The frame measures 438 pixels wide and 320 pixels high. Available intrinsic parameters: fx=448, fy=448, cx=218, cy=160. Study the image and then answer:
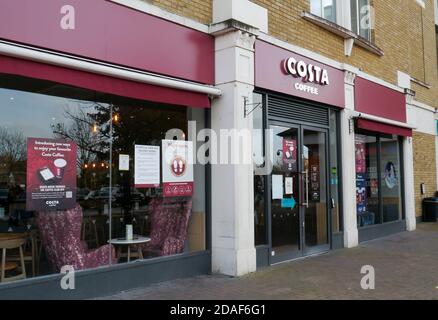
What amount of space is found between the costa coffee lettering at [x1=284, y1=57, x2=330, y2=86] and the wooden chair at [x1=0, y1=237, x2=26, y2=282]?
5.33m

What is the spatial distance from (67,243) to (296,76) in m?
5.11

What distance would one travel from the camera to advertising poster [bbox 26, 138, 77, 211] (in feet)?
18.2

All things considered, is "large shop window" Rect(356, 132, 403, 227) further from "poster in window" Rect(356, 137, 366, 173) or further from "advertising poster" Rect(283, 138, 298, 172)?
"advertising poster" Rect(283, 138, 298, 172)

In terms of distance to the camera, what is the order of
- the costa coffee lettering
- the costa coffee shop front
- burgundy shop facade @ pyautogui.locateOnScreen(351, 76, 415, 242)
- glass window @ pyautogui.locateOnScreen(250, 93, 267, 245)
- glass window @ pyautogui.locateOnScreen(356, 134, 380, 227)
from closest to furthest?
glass window @ pyautogui.locateOnScreen(250, 93, 267, 245) < the costa coffee shop front < the costa coffee lettering < burgundy shop facade @ pyautogui.locateOnScreen(351, 76, 415, 242) < glass window @ pyautogui.locateOnScreen(356, 134, 380, 227)

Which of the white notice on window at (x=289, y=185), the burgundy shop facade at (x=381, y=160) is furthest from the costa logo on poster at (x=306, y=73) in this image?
the white notice on window at (x=289, y=185)

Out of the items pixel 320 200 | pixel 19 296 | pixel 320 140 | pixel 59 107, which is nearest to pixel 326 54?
pixel 320 140

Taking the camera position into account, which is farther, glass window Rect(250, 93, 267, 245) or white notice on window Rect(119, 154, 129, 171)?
glass window Rect(250, 93, 267, 245)

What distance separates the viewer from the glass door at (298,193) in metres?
8.26

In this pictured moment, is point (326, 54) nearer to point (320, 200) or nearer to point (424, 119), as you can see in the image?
point (320, 200)

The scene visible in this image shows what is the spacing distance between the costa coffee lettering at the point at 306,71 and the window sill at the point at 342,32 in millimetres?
1043

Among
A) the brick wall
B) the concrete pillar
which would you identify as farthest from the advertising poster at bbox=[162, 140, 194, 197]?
the brick wall

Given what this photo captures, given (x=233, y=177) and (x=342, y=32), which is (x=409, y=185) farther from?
(x=233, y=177)

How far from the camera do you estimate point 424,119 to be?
1509cm
